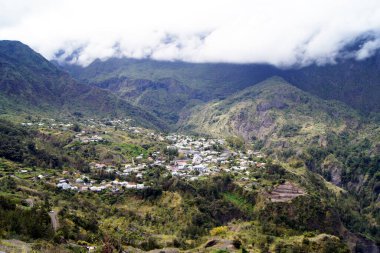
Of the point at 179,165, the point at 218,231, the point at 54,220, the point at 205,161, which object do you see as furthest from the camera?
the point at 205,161

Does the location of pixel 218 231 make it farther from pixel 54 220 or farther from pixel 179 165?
pixel 179 165

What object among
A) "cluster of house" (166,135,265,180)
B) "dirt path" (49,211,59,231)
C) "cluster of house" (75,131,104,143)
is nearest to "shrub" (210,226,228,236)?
"cluster of house" (166,135,265,180)

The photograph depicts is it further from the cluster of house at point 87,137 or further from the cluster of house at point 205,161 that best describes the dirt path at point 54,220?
the cluster of house at point 87,137

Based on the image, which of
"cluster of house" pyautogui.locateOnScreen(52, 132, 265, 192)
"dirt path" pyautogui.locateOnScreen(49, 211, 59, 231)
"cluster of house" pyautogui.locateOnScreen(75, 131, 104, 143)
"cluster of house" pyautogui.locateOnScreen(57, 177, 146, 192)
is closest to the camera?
"dirt path" pyautogui.locateOnScreen(49, 211, 59, 231)

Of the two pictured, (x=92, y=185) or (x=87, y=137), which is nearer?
(x=92, y=185)

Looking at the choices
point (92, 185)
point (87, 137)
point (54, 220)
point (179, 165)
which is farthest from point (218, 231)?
point (87, 137)

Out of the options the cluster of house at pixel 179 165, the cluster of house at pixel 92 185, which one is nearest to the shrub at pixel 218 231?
the cluster of house at pixel 92 185

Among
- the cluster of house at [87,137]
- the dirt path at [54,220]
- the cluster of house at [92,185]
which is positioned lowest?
the cluster of house at [92,185]

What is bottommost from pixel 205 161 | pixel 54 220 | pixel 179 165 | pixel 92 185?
pixel 92 185

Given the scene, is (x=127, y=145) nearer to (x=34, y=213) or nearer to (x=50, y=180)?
(x=50, y=180)

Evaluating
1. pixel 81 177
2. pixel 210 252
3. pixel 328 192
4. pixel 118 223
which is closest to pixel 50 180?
pixel 81 177

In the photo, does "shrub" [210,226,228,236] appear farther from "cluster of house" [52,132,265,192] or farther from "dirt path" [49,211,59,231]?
"dirt path" [49,211,59,231]
